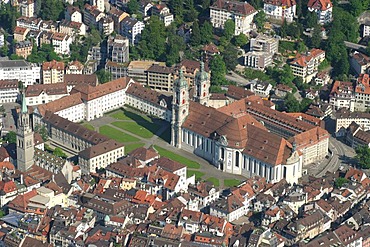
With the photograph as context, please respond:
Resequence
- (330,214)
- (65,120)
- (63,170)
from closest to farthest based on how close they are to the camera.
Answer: (330,214), (63,170), (65,120)

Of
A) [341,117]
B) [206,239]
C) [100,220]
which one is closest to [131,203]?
[100,220]

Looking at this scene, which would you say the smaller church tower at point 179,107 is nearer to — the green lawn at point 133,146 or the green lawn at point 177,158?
the green lawn at point 177,158

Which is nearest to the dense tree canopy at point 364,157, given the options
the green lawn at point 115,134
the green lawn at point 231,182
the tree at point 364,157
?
the tree at point 364,157

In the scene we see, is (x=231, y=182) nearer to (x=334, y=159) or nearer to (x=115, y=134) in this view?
(x=334, y=159)

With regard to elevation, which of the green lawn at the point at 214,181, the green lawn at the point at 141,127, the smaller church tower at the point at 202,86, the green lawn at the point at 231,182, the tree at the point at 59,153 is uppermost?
the smaller church tower at the point at 202,86

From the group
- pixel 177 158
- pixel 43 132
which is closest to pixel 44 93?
pixel 43 132

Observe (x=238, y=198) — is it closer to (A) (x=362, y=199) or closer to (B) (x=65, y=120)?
(A) (x=362, y=199)
